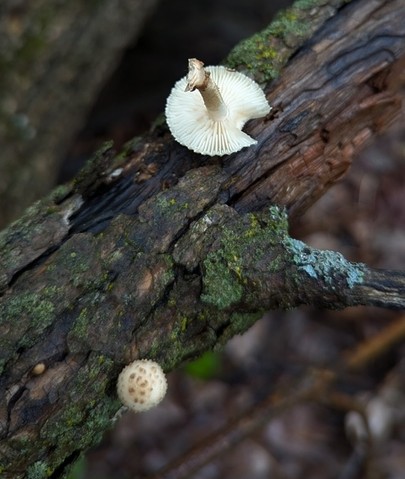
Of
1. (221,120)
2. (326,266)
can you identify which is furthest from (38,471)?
(221,120)

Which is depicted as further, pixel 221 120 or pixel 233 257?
pixel 221 120

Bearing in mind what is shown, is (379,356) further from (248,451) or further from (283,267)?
(283,267)

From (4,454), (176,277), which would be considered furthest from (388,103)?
(4,454)

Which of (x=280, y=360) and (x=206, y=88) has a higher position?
(x=206, y=88)

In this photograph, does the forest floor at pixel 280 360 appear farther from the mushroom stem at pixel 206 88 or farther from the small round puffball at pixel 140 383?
the mushroom stem at pixel 206 88

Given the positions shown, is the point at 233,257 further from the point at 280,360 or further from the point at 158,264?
the point at 280,360

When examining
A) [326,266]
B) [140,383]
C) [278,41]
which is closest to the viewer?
[140,383]

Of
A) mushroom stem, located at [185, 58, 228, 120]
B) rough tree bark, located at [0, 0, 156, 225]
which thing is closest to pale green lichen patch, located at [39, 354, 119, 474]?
mushroom stem, located at [185, 58, 228, 120]

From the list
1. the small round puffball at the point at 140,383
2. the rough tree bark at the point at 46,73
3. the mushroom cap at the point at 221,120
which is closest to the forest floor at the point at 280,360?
the rough tree bark at the point at 46,73
